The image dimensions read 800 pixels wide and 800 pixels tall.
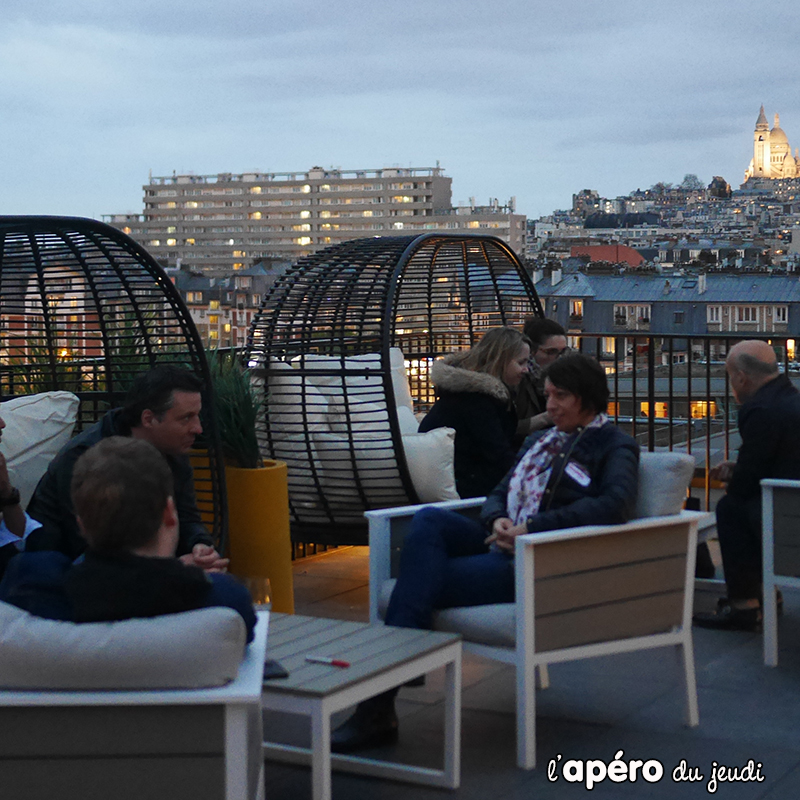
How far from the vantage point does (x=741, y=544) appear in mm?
4059

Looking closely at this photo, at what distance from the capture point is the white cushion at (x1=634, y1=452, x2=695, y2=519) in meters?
3.17

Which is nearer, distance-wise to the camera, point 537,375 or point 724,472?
point 724,472

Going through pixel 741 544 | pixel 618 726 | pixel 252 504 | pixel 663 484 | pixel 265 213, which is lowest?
pixel 618 726

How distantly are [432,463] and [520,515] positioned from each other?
1342mm

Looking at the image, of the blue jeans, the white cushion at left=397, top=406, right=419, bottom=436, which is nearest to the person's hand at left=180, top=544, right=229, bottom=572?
the blue jeans

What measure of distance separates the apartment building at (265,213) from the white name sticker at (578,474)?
540 feet

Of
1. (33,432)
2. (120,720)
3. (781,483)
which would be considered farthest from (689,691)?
(33,432)

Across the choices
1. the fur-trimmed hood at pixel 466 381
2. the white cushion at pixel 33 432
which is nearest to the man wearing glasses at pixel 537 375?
the fur-trimmed hood at pixel 466 381

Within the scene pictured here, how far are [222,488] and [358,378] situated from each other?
4.27ft

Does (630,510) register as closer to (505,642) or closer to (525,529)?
(525,529)

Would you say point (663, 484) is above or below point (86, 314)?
below

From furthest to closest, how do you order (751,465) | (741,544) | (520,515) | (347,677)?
1. (741,544)
2. (751,465)
3. (520,515)
4. (347,677)

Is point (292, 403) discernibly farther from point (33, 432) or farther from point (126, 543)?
point (126, 543)

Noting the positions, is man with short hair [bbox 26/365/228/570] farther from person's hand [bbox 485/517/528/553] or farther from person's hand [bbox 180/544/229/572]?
person's hand [bbox 485/517/528/553]
